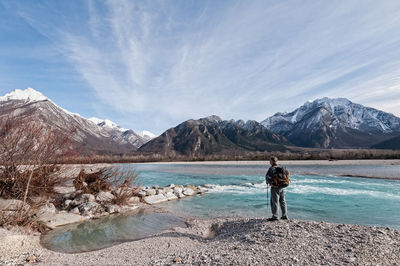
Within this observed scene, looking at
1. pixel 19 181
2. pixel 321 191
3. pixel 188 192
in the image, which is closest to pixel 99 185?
pixel 19 181

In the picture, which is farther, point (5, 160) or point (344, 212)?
point (344, 212)

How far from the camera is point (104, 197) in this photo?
51.5 feet

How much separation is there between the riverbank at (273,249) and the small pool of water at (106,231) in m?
1.30

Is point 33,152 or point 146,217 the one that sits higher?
point 33,152

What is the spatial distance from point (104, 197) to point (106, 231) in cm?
530

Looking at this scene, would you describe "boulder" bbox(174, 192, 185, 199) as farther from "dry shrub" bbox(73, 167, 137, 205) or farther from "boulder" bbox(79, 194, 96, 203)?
"boulder" bbox(79, 194, 96, 203)

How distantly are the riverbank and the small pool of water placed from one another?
1302 millimetres

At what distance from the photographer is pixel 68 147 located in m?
12.0

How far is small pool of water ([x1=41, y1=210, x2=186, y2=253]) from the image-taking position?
9.07m

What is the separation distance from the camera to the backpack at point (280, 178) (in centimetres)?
917

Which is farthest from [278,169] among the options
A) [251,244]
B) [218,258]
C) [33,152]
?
[33,152]

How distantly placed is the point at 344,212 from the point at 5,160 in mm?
20014

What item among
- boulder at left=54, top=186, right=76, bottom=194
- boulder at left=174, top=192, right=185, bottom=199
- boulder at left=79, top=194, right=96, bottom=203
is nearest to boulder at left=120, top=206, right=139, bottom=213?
boulder at left=79, top=194, right=96, bottom=203

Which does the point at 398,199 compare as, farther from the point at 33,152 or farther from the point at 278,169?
the point at 33,152
